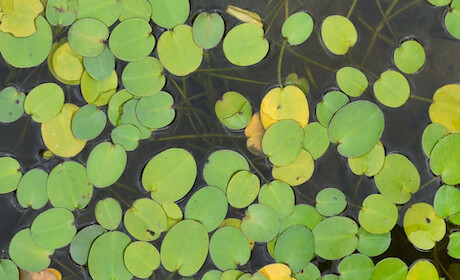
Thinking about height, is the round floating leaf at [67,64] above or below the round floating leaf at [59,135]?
above

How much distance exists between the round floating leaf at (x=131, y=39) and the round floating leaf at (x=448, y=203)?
1.25m

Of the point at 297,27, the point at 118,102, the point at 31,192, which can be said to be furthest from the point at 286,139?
the point at 31,192

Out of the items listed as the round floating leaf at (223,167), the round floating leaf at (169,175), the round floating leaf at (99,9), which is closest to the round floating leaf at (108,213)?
the round floating leaf at (169,175)

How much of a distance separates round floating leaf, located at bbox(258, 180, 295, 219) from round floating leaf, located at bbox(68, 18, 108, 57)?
814 mm

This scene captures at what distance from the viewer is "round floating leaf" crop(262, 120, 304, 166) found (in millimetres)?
1723

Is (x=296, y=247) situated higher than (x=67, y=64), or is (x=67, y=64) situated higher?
(x=67, y=64)

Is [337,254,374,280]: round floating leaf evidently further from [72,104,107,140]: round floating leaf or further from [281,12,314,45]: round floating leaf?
[72,104,107,140]: round floating leaf

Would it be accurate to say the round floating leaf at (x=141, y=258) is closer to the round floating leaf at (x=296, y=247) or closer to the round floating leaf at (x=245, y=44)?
the round floating leaf at (x=296, y=247)

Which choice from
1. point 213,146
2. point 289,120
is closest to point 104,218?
point 213,146

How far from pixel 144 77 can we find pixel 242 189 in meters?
0.56

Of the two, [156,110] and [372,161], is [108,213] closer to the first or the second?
[156,110]

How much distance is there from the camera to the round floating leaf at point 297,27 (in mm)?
1787

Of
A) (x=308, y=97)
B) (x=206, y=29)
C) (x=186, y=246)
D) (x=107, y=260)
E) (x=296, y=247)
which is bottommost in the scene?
(x=107, y=260)

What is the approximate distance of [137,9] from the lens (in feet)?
5.76
